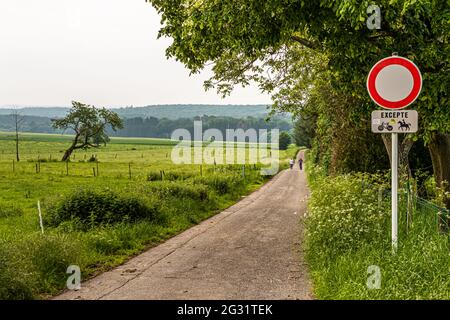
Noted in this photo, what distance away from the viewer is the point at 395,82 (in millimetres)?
6402

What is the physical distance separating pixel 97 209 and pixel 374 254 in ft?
26.0

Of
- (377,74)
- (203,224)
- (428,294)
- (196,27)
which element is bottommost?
(203,224)

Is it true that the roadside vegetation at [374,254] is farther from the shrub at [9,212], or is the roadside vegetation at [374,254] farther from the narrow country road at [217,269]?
the shrub at [9,212]

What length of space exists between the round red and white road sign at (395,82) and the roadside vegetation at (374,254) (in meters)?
2.33

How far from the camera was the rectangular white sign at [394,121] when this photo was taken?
6.41m

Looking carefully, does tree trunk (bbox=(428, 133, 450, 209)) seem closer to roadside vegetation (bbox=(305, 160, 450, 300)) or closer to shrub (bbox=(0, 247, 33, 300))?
roadside vegetation (bbox=(305, 160, 450, 300))

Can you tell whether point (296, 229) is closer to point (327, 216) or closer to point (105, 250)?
point (327, 216)

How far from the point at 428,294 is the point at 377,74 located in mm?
3322

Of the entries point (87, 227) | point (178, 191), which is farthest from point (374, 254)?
point (178, 191)

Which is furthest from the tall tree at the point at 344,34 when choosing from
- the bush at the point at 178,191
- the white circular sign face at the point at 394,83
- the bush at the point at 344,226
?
the bush at the point at 178,191

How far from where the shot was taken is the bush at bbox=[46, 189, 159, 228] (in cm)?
1145

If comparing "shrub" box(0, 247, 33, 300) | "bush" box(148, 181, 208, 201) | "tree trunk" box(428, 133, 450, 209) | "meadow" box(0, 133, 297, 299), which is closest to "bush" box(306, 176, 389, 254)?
"tree trunk" box(428, 133, 450, 209)
